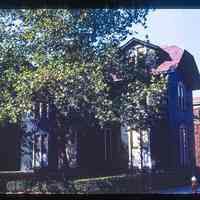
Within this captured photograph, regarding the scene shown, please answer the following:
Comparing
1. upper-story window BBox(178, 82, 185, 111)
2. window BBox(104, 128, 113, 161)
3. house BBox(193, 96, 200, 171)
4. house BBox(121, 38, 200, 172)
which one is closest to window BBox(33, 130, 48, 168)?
window BBox(104, 128, 113, 161)

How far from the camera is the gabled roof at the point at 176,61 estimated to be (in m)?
6.19

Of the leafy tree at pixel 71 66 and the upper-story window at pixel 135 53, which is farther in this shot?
the upper-story window at pixel 135 53

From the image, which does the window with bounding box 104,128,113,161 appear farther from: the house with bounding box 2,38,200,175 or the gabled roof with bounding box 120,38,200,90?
the gabled roof with bounding box 120,38,200,90

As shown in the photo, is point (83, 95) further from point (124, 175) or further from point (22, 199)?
point (22, 199)

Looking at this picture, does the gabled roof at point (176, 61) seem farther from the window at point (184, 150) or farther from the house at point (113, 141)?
the window at point (184, 150)

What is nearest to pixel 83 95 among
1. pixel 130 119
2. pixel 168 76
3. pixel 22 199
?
pixel 130 119

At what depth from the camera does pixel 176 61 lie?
21.9 ft

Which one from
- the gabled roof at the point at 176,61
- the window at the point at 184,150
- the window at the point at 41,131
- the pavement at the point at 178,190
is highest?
the gabled roof at the point at 176,61

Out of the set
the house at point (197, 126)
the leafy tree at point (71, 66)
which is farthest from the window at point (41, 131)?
the house at point (197, 126)

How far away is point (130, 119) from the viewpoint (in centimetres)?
629

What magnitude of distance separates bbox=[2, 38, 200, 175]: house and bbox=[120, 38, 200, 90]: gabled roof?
0.05 ft

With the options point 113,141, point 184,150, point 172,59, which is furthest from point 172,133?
point 172,59

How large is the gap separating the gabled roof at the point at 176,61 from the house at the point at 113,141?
15mm

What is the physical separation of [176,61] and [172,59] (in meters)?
0.14
